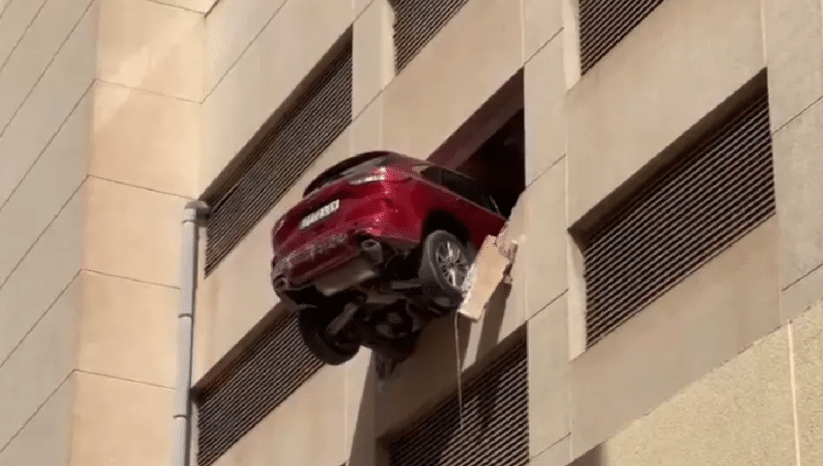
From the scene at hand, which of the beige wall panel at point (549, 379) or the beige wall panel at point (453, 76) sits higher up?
the beige wall panel at point (453, 76)

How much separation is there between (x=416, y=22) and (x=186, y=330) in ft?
15.2

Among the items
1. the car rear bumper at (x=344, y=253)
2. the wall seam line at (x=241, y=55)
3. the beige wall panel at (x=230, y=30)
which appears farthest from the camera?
the beige wall panel at (x=230, y=30)

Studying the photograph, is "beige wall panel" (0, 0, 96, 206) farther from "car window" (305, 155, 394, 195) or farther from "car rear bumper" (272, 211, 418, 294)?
"car rear bumper" (272, 211, 418, 294)

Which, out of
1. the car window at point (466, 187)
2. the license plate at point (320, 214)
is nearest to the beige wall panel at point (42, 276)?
the license plate at point (320, 214)

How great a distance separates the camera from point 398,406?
17281 mm

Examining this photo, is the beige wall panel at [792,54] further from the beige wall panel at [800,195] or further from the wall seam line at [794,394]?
the wall seam line at [794,394]

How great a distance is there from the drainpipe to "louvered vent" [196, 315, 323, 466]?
0.16 metres

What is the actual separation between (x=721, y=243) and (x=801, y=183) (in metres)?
1.16

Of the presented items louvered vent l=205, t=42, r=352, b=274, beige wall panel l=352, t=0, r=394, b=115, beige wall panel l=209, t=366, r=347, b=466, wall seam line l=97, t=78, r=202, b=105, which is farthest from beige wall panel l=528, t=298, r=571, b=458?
wall seam line l=97, t=78, r=202, b=105

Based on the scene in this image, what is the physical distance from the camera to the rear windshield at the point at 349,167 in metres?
16.8

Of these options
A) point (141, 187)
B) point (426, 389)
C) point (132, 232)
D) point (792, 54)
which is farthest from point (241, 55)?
point (792, 54)

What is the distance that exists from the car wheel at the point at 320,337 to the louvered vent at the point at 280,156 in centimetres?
333

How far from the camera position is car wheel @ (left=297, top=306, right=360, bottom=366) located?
17.0 m

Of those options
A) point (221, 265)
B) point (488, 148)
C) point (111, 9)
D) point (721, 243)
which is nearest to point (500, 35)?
point (488, 148)
